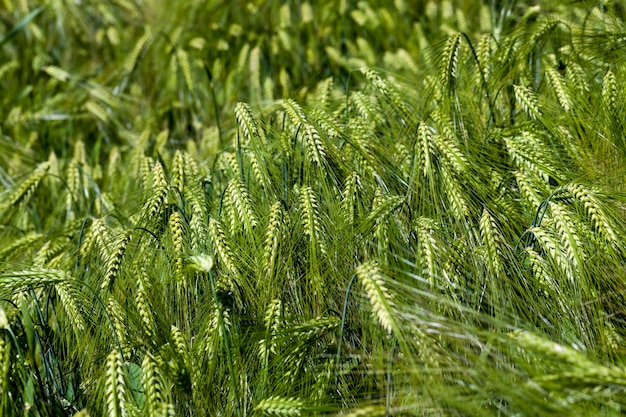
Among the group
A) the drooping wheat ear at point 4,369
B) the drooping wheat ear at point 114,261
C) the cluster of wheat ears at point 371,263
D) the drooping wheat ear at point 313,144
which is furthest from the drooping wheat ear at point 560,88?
the drooping wheat ear at point 4,369

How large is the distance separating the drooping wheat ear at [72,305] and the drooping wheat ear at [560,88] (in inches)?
47.5

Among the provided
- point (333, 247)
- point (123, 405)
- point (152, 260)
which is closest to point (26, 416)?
point (123, 405)

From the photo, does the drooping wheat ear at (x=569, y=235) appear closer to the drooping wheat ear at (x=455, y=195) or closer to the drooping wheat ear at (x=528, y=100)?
the drooping wheat ear at (x=455, y=195)

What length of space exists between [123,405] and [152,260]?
0.38 m

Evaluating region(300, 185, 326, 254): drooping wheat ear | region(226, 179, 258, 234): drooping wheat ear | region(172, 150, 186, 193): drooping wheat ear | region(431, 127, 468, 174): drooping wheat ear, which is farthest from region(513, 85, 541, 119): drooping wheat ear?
region(172, 150, 186, 193): drooping wheat ear

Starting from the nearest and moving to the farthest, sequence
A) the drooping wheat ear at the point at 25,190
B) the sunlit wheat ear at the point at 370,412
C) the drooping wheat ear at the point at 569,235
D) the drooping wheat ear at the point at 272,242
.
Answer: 1. the sunlit wheat ear at the point at 370,412
2. the drooping wheat ear at the point at 569,235
3. the drooping wheat ear at the point at 272,242
4. the drooping wheat ear at the point at 25,190

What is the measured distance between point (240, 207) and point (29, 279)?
0.45 meters

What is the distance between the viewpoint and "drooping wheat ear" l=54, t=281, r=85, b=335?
1.52 meters

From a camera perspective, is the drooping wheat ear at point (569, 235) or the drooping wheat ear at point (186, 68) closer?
the drooping wheat ear at point (569, 235)

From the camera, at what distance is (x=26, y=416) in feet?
4.32

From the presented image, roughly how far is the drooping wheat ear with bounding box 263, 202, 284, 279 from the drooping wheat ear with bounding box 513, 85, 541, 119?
69cm

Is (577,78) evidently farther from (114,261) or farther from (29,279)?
(29,279)

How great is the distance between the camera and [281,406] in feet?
4.30

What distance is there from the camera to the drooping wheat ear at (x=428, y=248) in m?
1.44
